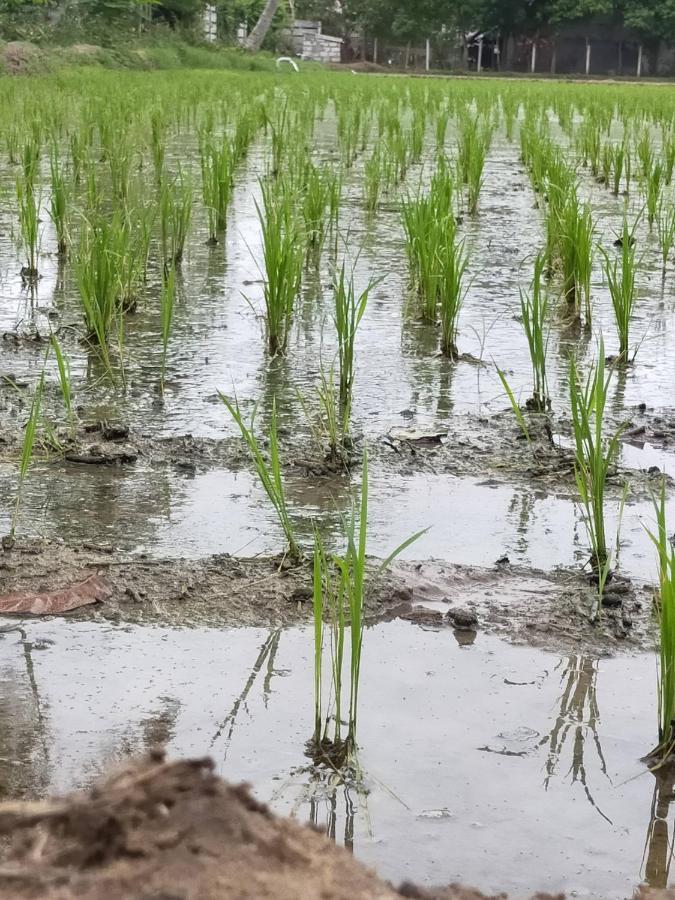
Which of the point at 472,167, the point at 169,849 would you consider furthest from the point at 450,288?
the point at 472,167

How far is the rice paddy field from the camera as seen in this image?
1426 mm

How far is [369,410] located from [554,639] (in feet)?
4.24

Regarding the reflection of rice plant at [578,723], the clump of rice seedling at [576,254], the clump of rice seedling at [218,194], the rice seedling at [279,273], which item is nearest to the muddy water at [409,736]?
the reflection of rice plant at [578,723]

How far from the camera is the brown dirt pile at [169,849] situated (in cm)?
77

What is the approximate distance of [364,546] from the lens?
147 cm

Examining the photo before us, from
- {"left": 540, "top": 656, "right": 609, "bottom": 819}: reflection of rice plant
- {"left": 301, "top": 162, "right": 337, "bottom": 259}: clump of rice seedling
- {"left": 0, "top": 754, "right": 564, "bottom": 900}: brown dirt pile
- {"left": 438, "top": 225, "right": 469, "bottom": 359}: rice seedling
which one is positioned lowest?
{"left": 540, "top": 656, "right": 609, "bottom": 819}: reflection of rice plant

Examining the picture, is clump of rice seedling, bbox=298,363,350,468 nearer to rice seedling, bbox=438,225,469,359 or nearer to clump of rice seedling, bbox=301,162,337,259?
rice seedling, bbox=438,225,469,359

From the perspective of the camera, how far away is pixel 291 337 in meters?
3.73

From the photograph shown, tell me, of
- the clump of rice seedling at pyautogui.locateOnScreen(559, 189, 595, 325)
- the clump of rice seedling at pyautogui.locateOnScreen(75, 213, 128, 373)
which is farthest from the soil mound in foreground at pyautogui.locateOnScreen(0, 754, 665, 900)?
the clump of rice seedling at pyautogui.locateOnScreen(559, 189, 595, 325)

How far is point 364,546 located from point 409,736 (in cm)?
26

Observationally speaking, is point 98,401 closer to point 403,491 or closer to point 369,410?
point 369,410

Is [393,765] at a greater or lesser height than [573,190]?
lesser

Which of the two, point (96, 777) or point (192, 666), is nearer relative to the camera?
point (96, 777)

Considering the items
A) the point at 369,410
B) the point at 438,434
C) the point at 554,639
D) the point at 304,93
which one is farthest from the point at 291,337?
the point at 304,93
